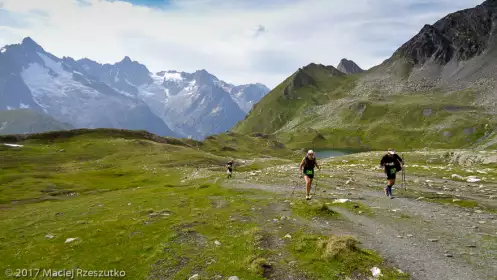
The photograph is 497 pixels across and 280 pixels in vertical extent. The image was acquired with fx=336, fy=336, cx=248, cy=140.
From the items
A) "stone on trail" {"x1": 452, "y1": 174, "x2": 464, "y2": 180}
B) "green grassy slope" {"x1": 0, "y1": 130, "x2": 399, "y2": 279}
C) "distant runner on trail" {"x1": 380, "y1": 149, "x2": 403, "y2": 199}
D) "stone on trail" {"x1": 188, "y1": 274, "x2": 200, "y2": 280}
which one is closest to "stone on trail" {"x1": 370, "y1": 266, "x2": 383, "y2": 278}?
"green grassy slope" {"x1": 0, "y1": 130, "x2": 399, "y2": 279}

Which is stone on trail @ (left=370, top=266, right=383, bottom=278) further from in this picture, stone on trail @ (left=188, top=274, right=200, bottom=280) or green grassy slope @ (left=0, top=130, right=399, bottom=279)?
stone on trail @ (left=188, top=274, right=200, bottom=280)

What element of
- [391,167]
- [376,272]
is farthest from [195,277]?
[391,167]

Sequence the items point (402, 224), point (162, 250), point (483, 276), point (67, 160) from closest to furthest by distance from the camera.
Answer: point (483, 276) < point (162, 250) < point (402, 224) < point (67, 160)

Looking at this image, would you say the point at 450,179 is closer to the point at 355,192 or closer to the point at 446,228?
the point at 355,192

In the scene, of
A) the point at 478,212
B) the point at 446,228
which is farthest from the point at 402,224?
the point at 478,212

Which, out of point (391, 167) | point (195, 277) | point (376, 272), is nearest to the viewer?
point (376, 272)

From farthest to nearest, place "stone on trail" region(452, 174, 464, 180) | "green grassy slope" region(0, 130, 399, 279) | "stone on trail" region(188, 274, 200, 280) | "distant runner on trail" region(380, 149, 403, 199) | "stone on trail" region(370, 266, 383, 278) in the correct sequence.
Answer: "stone on trail" region(452, 174, 464, 180) → "distant runner on trail" region(380, 149, 403, 199) → "green grassy slope" region(0, 130, 399, 279) → "stone on trail" region(188, 274, 200, 280) → "stone on trail" region(370, 266, 383, 278)

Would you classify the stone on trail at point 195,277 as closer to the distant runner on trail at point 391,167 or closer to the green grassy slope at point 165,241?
the green grassy slope at point 165,241

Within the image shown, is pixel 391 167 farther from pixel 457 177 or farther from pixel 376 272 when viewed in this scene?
pixel 376 272

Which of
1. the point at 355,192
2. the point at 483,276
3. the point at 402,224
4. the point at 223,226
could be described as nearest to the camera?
the point at 483,276

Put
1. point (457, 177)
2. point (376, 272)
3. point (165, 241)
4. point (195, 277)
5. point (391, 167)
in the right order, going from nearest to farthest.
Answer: point (376, 272) < point (195, 277) < point (165, 241) < point (391, 167) < point (457, 177)

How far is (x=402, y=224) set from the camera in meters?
20.0

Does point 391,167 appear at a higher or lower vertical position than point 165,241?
higher

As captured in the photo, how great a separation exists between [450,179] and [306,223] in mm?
27604
